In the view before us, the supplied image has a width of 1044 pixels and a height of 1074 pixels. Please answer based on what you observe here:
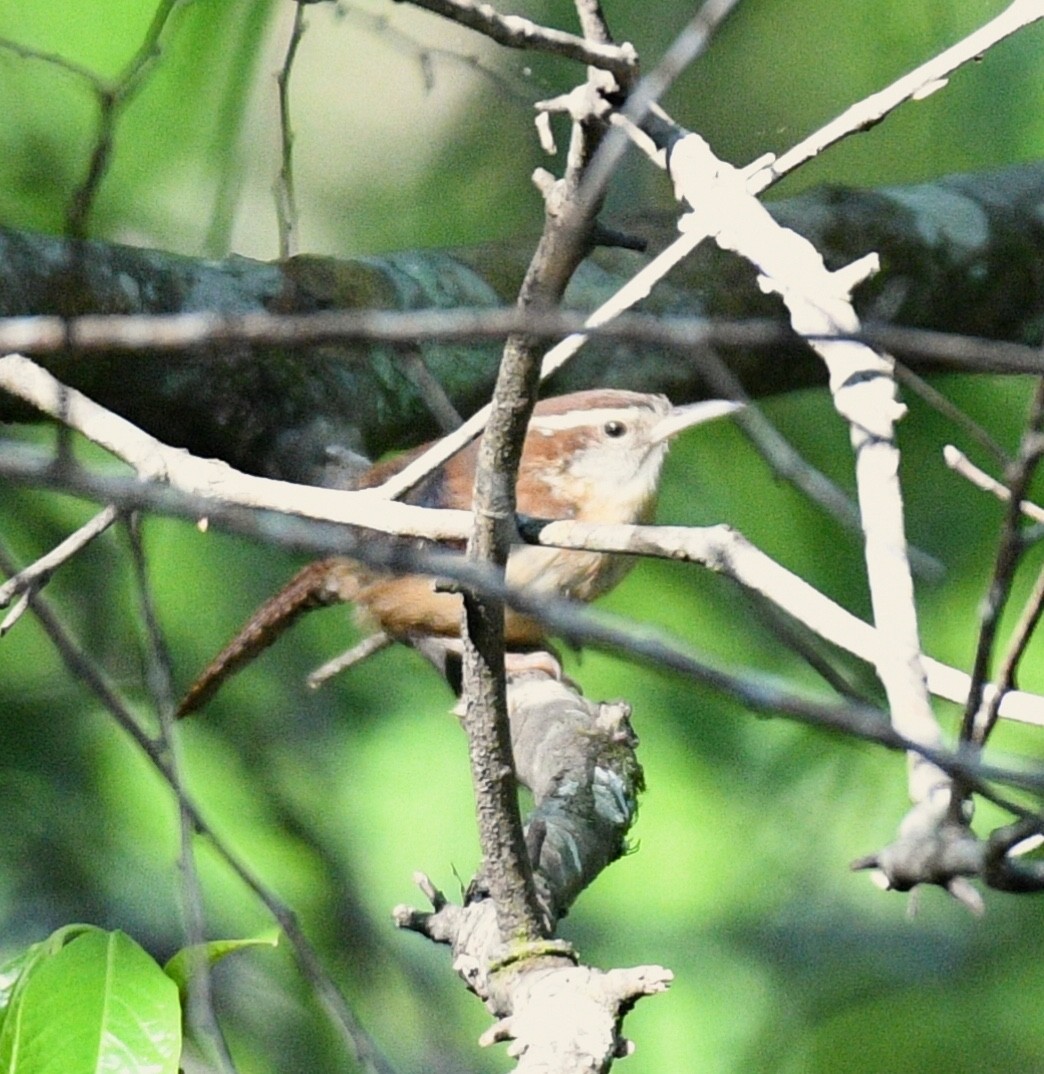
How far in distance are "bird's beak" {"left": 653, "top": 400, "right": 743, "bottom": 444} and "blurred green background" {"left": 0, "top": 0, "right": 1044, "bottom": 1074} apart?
917 millimetres

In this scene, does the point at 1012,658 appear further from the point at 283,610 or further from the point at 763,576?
the point at 283,610

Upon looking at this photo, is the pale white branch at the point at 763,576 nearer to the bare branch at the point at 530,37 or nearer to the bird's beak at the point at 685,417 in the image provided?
the bare branch at the point at 530,37

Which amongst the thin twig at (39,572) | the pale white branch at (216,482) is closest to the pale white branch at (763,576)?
the pale white branch at (216,482)

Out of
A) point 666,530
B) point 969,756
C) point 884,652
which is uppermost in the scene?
point 666,530

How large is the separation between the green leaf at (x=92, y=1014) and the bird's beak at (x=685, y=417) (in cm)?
151

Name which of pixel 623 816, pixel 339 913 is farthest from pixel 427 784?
pixel 623 816

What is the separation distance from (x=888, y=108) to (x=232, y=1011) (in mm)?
3103

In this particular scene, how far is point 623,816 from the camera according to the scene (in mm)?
2158

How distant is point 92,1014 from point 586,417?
162 cm

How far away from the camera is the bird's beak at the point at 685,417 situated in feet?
8.90

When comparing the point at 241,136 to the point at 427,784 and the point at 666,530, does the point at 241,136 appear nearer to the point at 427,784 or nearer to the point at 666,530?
the point at 427,784

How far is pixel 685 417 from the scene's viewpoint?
2807 mm

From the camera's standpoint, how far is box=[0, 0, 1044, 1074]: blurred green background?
3676 mm

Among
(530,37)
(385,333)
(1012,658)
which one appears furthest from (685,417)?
(385,333)
